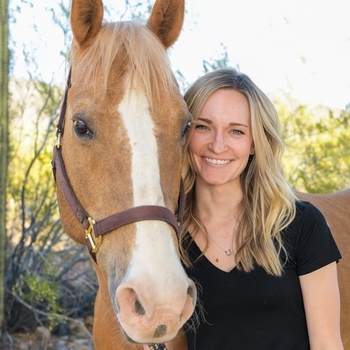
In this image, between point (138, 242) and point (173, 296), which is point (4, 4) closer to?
point (138, 242)

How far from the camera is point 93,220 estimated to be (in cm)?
215

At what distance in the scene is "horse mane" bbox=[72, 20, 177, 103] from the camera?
214 centimetres

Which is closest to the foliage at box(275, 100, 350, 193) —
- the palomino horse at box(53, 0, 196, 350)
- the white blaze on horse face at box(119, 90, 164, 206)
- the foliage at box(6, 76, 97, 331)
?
the foliage at box(6, 76, 97, 331)

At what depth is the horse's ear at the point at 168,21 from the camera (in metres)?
2.49

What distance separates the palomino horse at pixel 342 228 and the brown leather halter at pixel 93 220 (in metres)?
1.36

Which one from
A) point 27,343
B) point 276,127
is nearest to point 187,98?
point 276,127

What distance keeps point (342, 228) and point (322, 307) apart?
4.14 ft

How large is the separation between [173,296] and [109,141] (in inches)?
24.9

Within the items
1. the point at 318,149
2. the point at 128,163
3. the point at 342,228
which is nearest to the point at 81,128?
the point at 128,163

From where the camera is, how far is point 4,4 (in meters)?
3.25

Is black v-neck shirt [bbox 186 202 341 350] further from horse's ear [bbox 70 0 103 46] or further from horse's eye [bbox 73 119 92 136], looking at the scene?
horse's ear [bbox 70 0 103 46]

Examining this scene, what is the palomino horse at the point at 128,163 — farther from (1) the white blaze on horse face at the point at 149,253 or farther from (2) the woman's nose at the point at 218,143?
(2) the woman's nose at the point at 218,143

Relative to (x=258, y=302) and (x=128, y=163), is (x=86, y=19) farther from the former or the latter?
(x=258, y=302)

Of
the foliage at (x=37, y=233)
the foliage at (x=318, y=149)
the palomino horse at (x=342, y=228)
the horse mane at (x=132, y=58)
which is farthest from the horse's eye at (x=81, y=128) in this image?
the foliage at (x=318, y=149)
